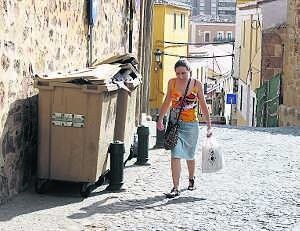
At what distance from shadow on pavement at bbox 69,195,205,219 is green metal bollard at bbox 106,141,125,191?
0.33m

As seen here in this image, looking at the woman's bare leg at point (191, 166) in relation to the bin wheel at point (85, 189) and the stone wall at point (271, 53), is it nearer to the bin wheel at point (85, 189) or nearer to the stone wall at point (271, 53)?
the bin wheel at point (85, 189)

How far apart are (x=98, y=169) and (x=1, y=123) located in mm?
1177

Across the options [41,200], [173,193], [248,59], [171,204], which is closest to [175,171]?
[173,193]

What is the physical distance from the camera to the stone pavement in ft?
20.8

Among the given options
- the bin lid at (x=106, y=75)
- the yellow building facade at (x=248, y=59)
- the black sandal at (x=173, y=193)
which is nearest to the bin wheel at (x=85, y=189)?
the black sandal at (x=173, y=193)

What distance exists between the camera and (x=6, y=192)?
22.7 feet

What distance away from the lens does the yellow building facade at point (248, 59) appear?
91.5 feet

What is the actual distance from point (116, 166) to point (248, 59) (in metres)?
24.7

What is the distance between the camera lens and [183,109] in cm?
755

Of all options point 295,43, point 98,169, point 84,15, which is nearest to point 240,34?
point 295,43

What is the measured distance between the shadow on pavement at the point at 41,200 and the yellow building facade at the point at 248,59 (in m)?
19.0

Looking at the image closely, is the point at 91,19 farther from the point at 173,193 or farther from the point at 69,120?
the point at 173,193

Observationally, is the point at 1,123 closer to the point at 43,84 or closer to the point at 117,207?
the point at 43,84

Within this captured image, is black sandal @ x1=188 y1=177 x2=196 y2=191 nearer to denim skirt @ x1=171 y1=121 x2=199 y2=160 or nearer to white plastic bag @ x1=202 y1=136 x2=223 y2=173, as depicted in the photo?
white plastic bag @ x1=202 y1=136 x2=223 y2=173
